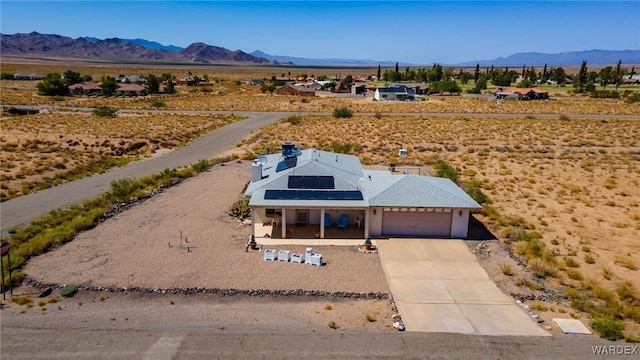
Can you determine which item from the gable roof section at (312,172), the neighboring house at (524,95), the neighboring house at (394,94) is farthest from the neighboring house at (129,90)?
the gable roof section at (312,172)

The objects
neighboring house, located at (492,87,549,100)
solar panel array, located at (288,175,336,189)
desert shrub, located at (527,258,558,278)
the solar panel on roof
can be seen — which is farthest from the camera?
neighboring house, located at (492,87,549,100)

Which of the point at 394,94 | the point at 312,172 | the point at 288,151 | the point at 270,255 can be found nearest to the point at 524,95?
the point at 394,94

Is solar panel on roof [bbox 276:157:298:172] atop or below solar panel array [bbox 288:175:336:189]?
atop

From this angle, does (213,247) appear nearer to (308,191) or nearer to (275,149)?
(308,191)

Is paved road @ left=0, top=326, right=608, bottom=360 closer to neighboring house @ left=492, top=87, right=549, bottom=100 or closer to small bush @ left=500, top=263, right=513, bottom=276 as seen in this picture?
small bush @ left=500, top=263, right=513, bottom=276

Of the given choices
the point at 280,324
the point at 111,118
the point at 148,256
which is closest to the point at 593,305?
the point at 280,324

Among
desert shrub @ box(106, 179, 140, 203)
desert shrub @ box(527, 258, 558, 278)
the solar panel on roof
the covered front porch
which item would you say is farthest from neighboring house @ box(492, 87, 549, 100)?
desert shrub @ box(106, 179, 140, 203)

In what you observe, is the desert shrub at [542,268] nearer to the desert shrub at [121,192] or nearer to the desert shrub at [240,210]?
the desert shrub at [240,210]

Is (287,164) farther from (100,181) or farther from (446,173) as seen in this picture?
(100,181)
